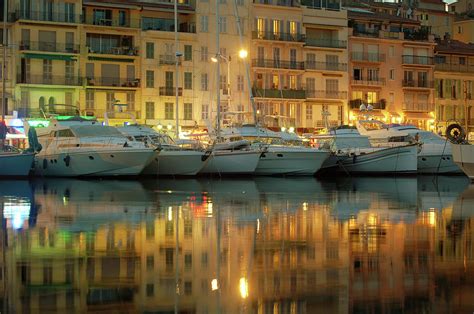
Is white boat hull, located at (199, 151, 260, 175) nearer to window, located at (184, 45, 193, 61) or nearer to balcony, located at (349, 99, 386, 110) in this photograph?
window, located at (184, 45, 193, 61)

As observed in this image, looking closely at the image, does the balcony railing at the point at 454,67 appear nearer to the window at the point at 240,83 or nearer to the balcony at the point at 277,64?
the balcony at the point at 277,64

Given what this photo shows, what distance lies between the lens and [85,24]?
75.6 meters

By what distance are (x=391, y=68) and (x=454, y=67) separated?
8790 mm

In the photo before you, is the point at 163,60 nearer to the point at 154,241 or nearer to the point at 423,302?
the point at 154,241

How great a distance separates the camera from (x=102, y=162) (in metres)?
47.7

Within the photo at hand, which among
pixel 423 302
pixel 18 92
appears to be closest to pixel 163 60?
pixel 18 92

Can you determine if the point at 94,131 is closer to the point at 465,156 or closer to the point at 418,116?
the point at 465,156

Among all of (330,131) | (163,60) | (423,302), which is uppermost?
(163,60)

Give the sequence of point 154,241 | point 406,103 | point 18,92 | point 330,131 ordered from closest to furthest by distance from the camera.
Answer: point 154,241 → point 330,131 → point 18,92 → point 406,103

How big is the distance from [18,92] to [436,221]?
55025 millimetres

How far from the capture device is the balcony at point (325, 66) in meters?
85.6

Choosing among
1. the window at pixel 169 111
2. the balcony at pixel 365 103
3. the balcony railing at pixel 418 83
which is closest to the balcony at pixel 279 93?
the balcony at pixel 365 103

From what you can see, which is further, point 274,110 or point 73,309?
point 274,110

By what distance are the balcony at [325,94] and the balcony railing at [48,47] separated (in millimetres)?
20819
